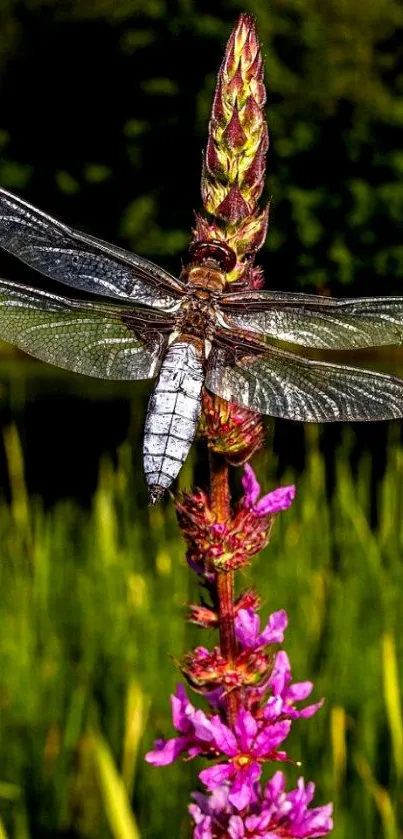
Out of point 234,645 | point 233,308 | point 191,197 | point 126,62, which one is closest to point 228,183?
point 234,645

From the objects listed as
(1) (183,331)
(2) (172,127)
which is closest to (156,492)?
(1) (183,331)

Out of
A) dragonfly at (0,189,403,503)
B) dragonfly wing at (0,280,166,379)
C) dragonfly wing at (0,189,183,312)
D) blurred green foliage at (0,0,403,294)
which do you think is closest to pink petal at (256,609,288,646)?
dragonfly at (0,189,403,503)

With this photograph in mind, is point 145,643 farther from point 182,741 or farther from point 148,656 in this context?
point 182,741

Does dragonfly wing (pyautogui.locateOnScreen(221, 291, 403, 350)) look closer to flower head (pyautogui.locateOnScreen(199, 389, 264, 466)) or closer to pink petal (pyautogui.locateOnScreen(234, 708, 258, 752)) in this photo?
flower head (pyautogui.locateOnScreen(199, 389, 264, 466))

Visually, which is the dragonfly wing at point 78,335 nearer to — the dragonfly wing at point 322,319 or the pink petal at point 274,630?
the dragonfly wing at point 322,319

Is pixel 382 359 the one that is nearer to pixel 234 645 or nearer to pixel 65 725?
pixel 65 725

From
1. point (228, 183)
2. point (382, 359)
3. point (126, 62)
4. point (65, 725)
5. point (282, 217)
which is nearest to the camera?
point (228, 183)
